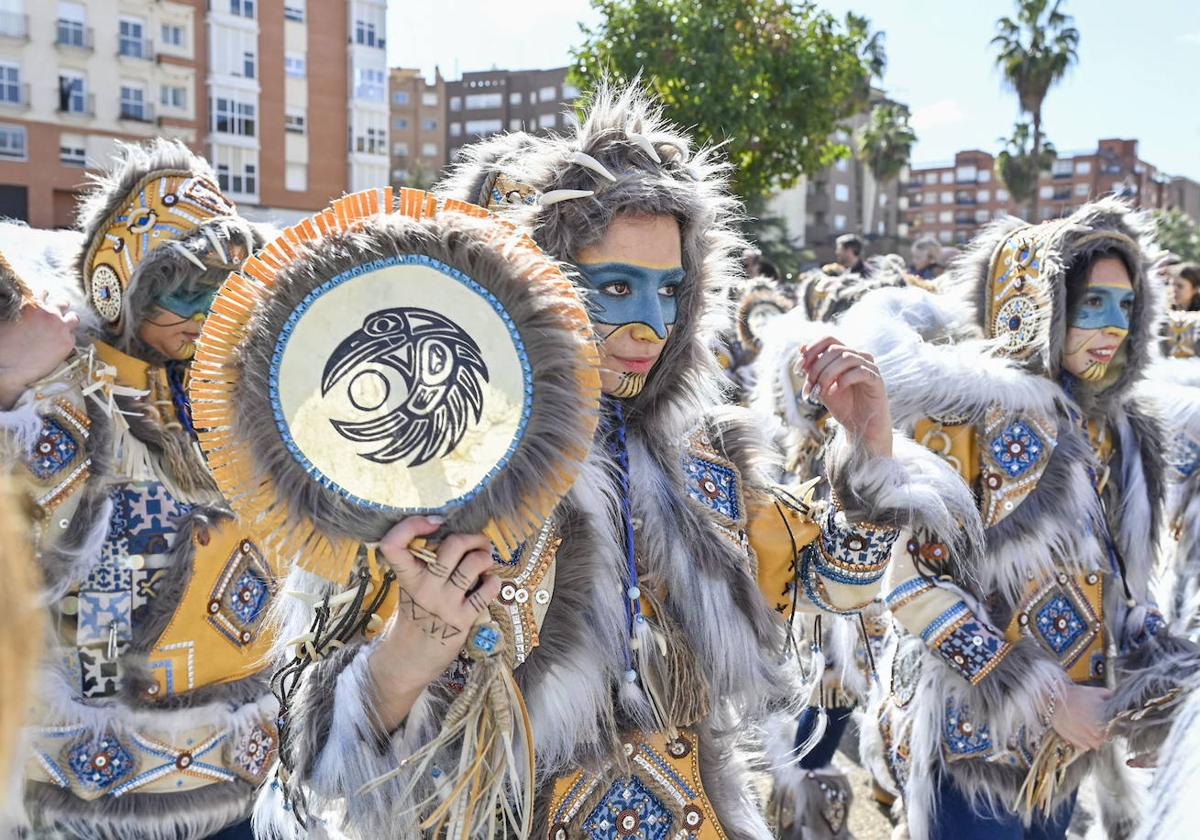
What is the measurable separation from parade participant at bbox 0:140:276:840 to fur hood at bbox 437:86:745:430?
99cm

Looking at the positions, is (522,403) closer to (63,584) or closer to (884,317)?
(63,584)

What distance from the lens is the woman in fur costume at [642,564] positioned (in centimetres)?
150

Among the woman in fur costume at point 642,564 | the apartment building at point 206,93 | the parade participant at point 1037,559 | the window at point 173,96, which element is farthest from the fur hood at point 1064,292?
the window at point 173,96

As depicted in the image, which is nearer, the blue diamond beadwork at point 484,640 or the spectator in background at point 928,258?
the blue diamond beadwork at point 484,640

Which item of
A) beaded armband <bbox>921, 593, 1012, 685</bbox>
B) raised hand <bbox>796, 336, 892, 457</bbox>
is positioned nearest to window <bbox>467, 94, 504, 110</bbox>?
beaded armband <bbox>921, 593, 1012, 685</bbox>

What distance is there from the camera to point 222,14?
3225 centimetres

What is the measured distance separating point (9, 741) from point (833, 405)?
164 cm

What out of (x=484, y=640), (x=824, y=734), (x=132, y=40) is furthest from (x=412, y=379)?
(x=132, y=40)

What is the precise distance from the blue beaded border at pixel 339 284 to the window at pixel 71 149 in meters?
31.8

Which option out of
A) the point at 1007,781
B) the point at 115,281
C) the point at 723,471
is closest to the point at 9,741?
the point at 723,471

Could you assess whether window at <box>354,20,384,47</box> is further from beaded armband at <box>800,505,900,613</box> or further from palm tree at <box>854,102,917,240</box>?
beaded armband at <box>800,505,900,613</box>

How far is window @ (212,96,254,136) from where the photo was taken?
3253cm

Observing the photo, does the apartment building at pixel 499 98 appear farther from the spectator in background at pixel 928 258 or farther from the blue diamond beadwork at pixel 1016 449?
the blue diamond beadwork at pixel 1016 449

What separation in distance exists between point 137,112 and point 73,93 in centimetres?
185
